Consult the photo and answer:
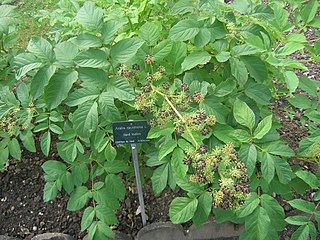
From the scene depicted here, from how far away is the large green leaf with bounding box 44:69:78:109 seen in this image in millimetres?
1527

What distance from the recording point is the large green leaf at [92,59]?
1.50m

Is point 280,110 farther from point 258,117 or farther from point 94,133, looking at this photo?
point 94,133

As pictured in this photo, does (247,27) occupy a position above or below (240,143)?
above

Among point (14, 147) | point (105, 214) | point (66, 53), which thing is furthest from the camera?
point (14, 147)

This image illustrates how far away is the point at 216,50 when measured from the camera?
1642mm

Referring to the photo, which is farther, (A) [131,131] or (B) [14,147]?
(B) [14,147]

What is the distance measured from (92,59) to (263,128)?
66cm

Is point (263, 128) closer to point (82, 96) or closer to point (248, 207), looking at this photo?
point (248, 207)

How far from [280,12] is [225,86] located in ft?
1.11

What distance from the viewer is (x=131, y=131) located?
1.57 metres

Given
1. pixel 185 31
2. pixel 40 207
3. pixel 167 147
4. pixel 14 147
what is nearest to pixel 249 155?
pixel 167 147

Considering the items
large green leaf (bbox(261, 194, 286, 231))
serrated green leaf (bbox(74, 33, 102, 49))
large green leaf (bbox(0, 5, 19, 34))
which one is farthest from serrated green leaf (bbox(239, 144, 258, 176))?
large green leaf (bbox(0, 5, 19, 34))

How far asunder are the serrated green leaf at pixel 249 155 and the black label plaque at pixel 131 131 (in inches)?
13.9

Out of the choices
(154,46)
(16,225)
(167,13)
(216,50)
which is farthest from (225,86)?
(16,225)
